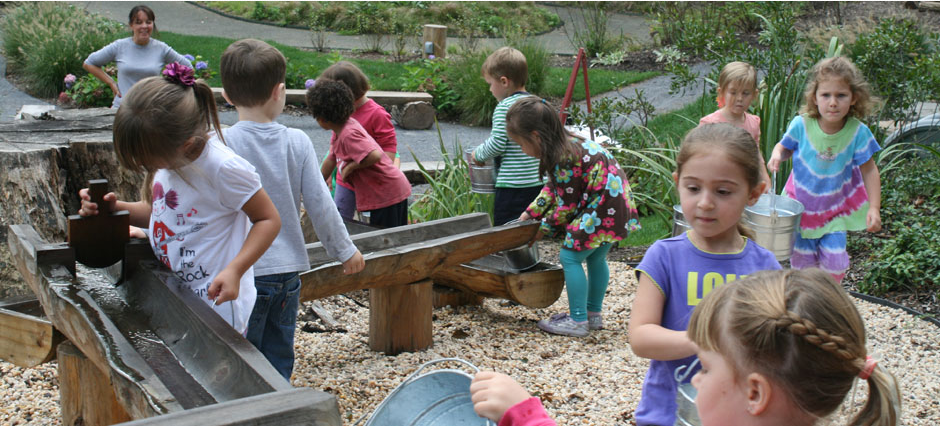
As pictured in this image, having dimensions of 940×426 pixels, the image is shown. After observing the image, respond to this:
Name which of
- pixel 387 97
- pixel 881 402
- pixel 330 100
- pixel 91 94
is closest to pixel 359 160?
pixel 330 100

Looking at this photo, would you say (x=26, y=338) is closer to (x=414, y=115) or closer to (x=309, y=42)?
(x=414, y=115)

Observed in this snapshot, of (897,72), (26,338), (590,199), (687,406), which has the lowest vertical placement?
(26,338)

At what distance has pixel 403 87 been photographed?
11586 millimetres

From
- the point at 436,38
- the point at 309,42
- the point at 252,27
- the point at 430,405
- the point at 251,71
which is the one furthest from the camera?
the point at 252,27

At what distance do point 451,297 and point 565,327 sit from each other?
714 millimetres

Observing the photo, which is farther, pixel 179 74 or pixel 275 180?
pixel 275 180

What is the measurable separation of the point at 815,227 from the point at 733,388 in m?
2.91

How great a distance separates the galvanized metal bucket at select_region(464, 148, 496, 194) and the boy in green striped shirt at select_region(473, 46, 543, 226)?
5cm

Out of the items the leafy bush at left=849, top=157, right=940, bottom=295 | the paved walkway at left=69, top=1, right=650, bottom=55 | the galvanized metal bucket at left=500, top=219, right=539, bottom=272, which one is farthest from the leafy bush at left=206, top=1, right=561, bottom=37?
the galvanized metal bucket at left=500, top=219, right=539, bottom=272

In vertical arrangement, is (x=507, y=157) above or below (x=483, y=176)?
above

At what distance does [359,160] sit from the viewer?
4.42 meters

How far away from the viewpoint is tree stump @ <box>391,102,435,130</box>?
1028cm

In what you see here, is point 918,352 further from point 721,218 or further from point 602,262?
point 721,218

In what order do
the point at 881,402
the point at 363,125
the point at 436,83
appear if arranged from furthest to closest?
the point at 436,83 < the point at 363,125 < the point at 881,402
